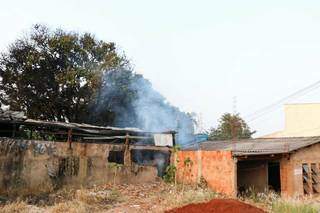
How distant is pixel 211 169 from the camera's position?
16328 millimetres

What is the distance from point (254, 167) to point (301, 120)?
1532 centimetres

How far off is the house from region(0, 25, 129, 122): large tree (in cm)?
786

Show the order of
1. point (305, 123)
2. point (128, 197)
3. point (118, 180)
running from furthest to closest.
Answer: point (305, 123) < point (118, 180) < point (128, 197)

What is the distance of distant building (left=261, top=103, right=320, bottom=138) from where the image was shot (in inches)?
1249

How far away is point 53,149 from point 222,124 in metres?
26.4

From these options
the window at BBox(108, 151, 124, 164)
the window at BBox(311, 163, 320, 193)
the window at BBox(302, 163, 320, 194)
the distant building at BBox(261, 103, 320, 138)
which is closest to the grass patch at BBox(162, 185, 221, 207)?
the window at BBox(108, 151, 124, 164)

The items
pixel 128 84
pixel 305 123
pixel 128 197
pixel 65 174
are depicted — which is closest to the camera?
pixel 128 197

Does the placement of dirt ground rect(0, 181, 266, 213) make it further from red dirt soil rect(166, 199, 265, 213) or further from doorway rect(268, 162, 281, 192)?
doorway rect(268, 162, 281, 192)

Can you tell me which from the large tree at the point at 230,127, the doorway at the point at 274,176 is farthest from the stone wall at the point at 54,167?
the large tree at the point at 230,127

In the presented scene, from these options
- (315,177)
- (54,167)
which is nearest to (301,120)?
(315,177)

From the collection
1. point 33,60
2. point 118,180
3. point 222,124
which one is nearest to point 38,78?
point 33,60

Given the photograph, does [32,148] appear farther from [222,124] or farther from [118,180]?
[222,124]

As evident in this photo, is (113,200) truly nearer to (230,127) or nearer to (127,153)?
(127,153)

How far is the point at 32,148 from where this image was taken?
1408 cm
